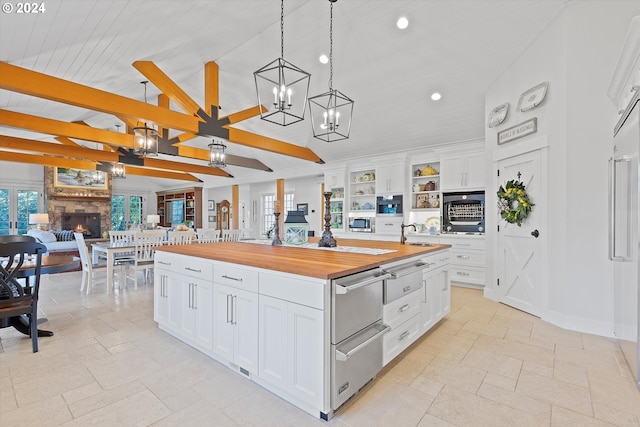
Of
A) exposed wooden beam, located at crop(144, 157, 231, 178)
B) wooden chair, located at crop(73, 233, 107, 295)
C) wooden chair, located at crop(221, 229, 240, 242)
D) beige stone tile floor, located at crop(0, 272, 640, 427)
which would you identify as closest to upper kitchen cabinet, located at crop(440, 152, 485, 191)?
beige stone tile floor, located at crop(0, 272, 640, 427)

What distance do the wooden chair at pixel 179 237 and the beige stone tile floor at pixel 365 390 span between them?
2261 millimetres

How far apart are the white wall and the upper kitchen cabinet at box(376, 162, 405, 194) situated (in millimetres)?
2849

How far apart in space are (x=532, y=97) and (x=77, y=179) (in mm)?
13627

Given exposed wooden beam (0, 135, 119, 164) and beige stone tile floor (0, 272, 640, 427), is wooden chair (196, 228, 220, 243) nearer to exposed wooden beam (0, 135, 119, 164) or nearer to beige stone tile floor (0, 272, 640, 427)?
beige stone tile floor (0, 272, 640, 427)

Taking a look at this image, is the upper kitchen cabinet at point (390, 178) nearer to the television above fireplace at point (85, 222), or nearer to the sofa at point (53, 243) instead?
the sofa at point (53, 243)

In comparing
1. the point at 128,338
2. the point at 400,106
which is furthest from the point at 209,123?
the point at 128,338

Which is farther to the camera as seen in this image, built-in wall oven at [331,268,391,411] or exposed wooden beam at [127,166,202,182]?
exposed wooden beam at [127,166,202,182]

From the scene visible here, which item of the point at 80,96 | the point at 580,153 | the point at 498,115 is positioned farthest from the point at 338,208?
the point at 80,96

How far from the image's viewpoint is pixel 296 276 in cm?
180

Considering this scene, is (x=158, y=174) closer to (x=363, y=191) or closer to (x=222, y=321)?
(x=363, y=191)

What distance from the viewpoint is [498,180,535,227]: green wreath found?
12.3 feet

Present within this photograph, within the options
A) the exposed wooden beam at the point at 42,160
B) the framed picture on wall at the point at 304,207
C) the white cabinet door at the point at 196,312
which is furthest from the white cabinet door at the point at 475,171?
the exposed wooden beam at the point at 42,160

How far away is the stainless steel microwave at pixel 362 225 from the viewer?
687cm

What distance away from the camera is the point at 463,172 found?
5359 mm
